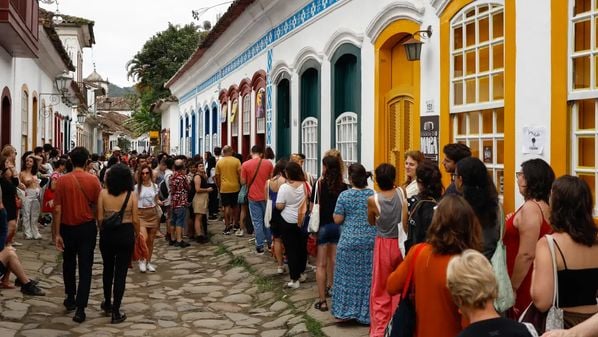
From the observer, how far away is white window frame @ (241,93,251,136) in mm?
16953

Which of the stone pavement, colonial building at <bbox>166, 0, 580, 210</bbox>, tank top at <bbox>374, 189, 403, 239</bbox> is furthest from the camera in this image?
the stone pavement

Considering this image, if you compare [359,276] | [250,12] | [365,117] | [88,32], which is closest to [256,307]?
[359,276]

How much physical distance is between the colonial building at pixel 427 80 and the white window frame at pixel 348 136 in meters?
0.02

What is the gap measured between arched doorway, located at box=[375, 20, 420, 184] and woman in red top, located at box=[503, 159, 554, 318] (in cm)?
361

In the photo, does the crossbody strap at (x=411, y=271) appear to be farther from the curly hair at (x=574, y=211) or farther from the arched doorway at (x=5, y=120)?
the arched doorway at (x=5, y=120)

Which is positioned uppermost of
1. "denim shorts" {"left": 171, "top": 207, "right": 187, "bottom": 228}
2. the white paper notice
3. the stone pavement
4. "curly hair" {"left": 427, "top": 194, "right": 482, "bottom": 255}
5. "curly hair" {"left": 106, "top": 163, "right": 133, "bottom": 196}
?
the white paper notice

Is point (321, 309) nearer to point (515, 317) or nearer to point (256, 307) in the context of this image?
point (256, 307)

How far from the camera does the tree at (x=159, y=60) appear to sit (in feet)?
151

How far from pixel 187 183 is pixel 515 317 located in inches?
328

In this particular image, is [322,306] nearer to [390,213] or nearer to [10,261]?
[390,213]

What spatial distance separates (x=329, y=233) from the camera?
24.5 ft

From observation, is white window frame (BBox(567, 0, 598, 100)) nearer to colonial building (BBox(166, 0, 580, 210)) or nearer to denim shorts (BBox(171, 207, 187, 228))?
colonial building (BBox(166, 0, 580, 210))

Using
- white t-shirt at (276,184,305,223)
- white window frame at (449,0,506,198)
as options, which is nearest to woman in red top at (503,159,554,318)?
white window frame at (449,0,506,198)

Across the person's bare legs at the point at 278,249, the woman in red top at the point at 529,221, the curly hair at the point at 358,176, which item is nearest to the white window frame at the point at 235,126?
the person's bare legs at the point at 278,249
